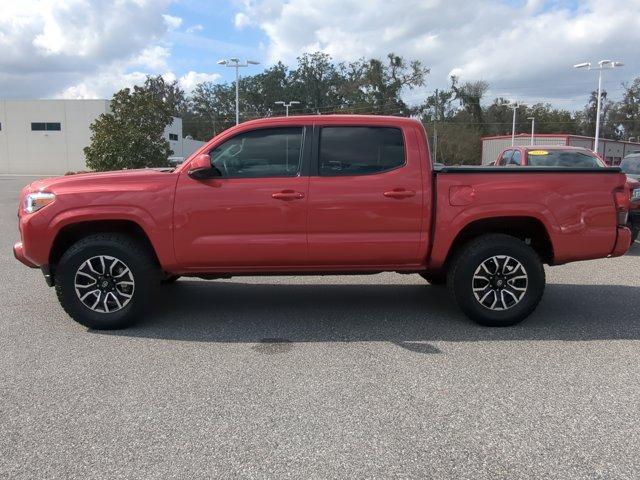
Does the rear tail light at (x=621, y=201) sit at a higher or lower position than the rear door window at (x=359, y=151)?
lower

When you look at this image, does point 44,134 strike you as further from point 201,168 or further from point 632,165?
point 201,168

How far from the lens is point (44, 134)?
5409 centimetres

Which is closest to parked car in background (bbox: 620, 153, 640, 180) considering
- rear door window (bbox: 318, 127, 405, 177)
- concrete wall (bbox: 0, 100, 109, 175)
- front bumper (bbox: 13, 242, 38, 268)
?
rear door window (bbox: 318, 127, 405, 177)

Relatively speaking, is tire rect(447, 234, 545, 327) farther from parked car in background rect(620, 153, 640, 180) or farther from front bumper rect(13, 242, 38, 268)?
parked car in background rect(620, 153, 640, 180)

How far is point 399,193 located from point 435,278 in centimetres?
202

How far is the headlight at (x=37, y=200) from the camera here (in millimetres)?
5186

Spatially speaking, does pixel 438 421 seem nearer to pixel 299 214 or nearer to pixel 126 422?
pixel 126 422

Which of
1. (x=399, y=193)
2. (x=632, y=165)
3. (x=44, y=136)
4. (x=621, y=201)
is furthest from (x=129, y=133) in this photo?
(x=44, y=136)

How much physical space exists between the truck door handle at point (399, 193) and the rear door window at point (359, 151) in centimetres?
23

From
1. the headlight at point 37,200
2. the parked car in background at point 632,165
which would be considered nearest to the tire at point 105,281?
the headlight at point 37,200

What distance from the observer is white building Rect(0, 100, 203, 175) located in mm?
53531

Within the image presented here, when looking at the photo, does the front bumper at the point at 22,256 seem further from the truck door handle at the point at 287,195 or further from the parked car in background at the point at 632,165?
the parked car in background at the point at 632,165

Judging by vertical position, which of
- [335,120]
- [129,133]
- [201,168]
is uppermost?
[129,133]

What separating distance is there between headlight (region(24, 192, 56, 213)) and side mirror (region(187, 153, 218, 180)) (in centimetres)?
130
